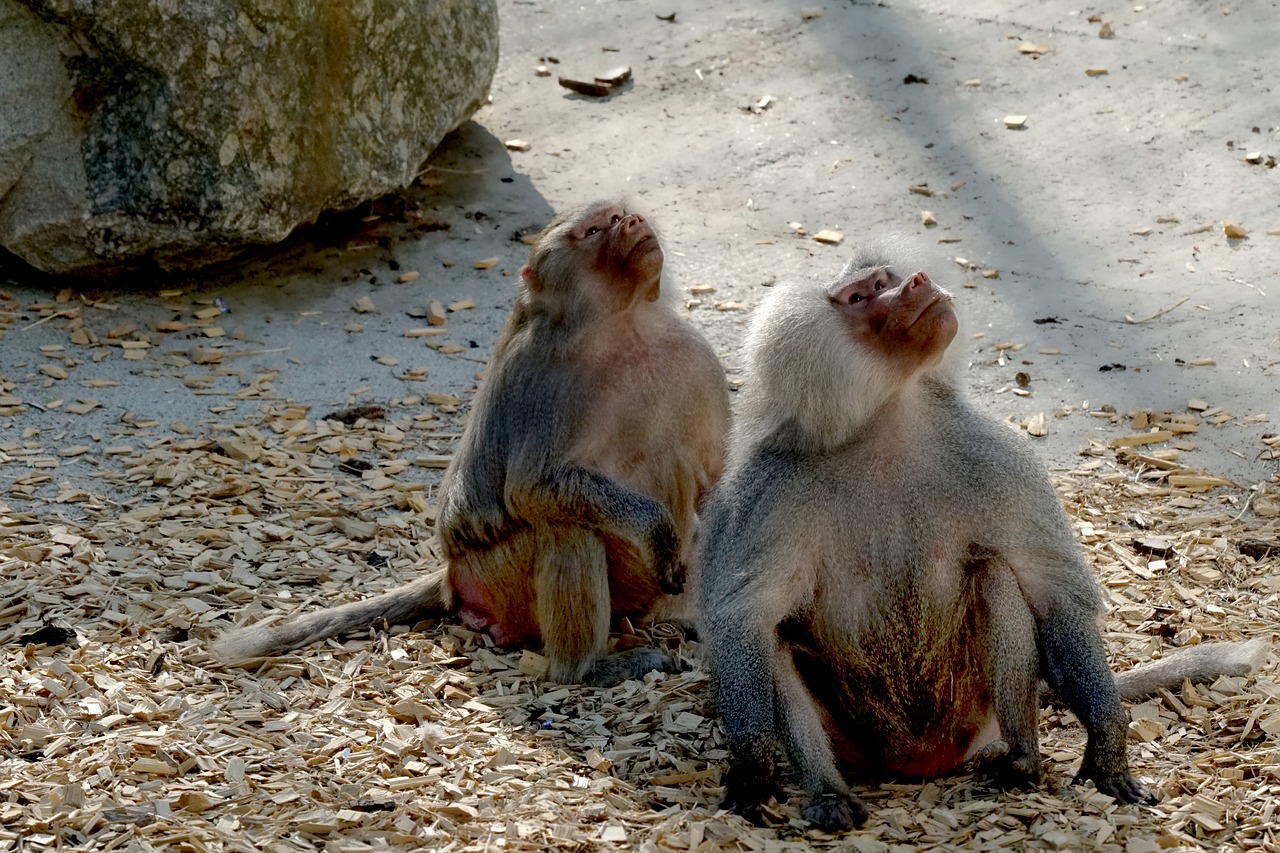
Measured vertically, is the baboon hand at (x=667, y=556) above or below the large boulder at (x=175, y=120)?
below

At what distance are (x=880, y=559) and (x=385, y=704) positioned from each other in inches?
67.0

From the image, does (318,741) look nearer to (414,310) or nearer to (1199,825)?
(1199,825)

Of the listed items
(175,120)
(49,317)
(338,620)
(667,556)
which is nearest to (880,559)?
(667,556)

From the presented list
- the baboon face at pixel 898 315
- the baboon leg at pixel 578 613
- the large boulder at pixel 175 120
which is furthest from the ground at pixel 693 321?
the large boulder at pixel 175 120

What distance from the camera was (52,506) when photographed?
6.00 metres

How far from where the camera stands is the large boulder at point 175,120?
7152mm

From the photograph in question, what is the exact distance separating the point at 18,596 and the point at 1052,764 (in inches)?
140

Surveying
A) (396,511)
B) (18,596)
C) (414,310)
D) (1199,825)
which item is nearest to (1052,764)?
(1199,825)

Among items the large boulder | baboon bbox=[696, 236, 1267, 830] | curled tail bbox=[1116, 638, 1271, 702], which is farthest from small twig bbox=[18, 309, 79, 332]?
curled tail bbox=[1116, 638, 1271, 702]

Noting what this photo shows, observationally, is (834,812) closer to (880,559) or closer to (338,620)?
(880,559)

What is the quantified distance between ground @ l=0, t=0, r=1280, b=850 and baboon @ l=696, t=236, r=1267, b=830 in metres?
0.19

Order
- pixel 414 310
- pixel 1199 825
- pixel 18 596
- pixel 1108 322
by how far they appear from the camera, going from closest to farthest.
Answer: pixel 1199 825 < pixel 18 596 < pixel 1108 322 < pixel 414 310

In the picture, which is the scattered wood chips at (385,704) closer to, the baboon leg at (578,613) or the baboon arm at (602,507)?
the baboon leg at (578,613)

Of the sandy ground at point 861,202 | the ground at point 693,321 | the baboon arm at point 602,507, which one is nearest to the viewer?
the ground at point 693,321
